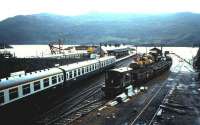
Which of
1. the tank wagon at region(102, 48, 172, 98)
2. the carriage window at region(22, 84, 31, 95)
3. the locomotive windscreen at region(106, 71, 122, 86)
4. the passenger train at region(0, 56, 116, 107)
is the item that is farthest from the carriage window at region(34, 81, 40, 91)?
the locomotive windscreen at region(106, 71, 122, 86)

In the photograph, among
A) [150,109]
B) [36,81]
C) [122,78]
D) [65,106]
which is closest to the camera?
[36,81]

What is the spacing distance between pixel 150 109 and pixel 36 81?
1037 centimetres

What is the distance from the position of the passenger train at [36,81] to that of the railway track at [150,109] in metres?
8.47

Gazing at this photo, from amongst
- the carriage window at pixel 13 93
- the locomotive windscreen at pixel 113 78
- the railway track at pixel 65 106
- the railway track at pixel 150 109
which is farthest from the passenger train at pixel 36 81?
the railway track at pixel 150 109

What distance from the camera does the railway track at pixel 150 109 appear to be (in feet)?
74.3

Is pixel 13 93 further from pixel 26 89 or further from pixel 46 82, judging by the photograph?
pixel 46 82

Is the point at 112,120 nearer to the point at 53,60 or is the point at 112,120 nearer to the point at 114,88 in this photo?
the point at 114,88

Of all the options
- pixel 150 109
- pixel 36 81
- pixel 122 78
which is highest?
pixel 36 81

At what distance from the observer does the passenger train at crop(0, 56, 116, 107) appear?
802 inches

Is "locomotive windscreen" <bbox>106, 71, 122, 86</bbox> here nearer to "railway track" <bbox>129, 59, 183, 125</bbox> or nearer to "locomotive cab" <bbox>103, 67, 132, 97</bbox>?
"locomotive cab" <bbox>103, 67, 132, 97</bbox>

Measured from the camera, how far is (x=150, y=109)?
26.5 metres

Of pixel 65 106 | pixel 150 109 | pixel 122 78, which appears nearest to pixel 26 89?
pixel 65 106

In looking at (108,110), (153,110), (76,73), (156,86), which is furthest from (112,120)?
(156,86)

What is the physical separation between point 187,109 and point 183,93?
8101mm
